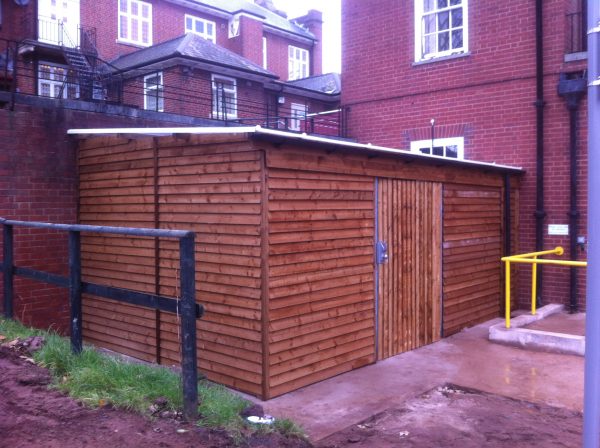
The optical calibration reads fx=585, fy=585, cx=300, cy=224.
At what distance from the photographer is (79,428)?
12.1 ft

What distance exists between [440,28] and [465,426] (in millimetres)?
9327

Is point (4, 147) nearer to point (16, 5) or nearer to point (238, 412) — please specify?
point (238, 412)

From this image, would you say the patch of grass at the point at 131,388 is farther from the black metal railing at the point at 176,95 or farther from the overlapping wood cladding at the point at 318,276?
the black metal railing at the point at 176,95

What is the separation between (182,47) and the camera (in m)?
20.3

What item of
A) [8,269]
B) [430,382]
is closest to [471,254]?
[430,382]

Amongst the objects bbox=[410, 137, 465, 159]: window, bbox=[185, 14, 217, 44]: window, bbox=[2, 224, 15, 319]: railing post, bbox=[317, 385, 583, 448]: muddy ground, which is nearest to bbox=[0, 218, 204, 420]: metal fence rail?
bbox=[2, 224, 15, 319]: railing post

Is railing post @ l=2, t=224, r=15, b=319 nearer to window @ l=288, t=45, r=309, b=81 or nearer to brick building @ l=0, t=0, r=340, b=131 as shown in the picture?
brick building @ l=0, t=0, r=340, b=131

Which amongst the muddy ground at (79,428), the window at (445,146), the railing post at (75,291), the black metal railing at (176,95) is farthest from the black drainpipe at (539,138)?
the railing post at (75,291)

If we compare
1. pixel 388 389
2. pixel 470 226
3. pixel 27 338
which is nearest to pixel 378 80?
pixel 470 226

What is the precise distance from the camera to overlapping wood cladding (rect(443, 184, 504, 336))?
27.9 ft

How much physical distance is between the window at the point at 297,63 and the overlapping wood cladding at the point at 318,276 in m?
27.6

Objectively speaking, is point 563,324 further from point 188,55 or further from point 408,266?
point 188,55

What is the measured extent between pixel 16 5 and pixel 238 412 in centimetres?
2222

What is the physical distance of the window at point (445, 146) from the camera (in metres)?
11.6
